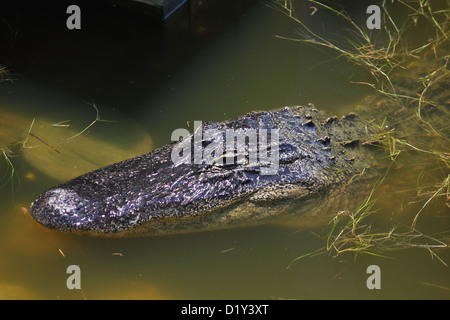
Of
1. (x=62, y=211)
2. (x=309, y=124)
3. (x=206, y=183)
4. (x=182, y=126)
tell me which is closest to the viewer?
(x=62, y=211)

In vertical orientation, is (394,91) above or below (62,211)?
above

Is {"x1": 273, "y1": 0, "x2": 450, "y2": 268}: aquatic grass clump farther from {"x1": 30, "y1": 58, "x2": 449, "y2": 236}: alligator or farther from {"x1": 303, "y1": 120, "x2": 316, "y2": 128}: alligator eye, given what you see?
{"x1": 303, "y1": 120, "x2": 316, "y2": 128}: alligator eye

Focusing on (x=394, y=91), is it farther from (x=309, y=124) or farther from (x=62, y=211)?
(x=62, y=211)

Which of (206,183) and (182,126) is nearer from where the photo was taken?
(206,183)

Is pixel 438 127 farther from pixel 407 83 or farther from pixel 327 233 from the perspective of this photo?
pixel 327 233

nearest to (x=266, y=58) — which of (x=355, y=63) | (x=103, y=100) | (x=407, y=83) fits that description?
(x=355, y=63)

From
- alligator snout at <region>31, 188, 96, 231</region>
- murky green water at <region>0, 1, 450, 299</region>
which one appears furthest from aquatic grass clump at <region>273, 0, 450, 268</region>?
alligator snout at <region>31, 188, 96, 231</region>

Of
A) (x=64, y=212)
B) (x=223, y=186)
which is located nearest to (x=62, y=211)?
(x=64, y=212)
